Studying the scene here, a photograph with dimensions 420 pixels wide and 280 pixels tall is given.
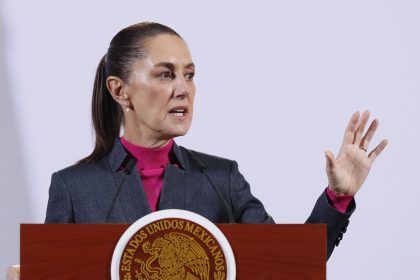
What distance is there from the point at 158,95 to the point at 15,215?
1.31 metres

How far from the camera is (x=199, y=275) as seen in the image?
1306 millimetres

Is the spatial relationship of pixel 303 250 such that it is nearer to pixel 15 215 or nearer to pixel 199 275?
pixel 199 275

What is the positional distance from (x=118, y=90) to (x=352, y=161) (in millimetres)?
512

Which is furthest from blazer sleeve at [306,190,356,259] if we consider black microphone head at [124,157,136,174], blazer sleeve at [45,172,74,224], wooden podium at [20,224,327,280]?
blazer sleeve at [45,172,74,224]

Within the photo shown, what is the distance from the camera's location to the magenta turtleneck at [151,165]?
67.0 inches

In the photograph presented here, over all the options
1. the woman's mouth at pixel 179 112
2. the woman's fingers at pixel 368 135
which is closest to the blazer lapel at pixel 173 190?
the woman's mouth at pixel 179 112

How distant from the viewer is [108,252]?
1.31 m

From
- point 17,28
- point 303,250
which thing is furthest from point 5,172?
point 303,250

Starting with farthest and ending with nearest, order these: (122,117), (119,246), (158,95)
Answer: (122,117)
(158,95)
(119,246)

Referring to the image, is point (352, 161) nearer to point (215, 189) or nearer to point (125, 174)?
point (215, 189)

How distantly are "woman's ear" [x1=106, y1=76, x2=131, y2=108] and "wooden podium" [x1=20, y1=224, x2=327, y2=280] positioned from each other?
0.47 m

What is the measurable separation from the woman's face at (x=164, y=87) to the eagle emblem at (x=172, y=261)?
0.39m

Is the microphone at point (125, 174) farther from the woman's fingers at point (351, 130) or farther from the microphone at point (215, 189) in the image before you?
the woman's fingers at point (351, 130)

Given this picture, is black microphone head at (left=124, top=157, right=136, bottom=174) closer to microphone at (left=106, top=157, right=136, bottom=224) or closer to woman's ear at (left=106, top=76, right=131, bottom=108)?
microphone at (left=106, top=157, right=136, bottom=224)
